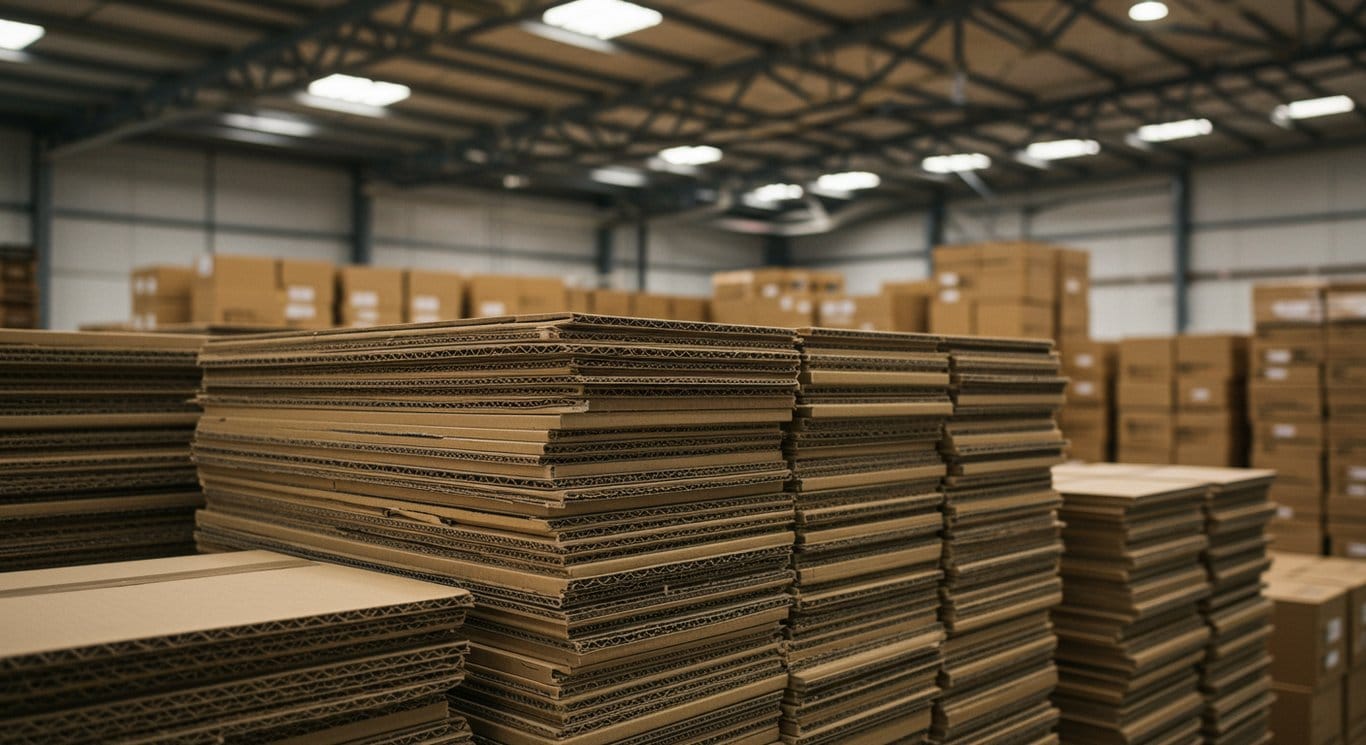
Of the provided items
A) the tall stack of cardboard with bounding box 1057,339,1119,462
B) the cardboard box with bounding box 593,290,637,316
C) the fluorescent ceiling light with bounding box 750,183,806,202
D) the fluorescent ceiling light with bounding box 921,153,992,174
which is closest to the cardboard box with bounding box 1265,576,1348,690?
the tall stack of cardboard with bounding box 1057,339,1119,462

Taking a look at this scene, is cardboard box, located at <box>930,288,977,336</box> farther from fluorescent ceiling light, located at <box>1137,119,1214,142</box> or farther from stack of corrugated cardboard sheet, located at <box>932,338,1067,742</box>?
stack of corrugated cardboard sheet, located at <box>932,338,1067,742</box>

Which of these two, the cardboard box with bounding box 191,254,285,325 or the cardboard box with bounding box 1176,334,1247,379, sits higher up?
the cardboard box with bounding box 191,254,285,325

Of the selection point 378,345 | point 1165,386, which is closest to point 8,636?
point 378,345

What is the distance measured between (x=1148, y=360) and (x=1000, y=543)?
26.2 feet

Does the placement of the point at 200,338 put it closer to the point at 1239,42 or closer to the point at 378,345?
the point at 378,345

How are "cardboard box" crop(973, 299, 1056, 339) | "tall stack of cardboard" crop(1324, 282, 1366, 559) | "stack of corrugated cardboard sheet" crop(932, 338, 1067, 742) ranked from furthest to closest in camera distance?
"cardboard box" crop(973, 299, 1056, 339), "tall stack of cardboard" crop(1324, 282, 1366, 559), "stack of corrugated cardboard sheet" crop(932, 338, 1067, 742)

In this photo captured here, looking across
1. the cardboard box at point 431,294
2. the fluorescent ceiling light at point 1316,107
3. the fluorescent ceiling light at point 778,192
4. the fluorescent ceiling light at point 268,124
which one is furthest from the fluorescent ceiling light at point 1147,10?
the fluorescent ceiling light at point 268,124

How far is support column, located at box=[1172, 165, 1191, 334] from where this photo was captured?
64.1ft

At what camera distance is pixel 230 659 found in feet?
6.81

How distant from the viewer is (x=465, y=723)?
2434mm

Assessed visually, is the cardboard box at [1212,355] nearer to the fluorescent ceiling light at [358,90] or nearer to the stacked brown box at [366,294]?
the stacked brown box at [366,294]

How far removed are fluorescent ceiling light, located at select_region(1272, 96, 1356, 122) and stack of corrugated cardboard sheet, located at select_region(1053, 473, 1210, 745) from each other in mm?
13086

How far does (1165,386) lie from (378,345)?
Answer: 963 cm

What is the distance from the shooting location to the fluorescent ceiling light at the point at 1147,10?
1102 cm
